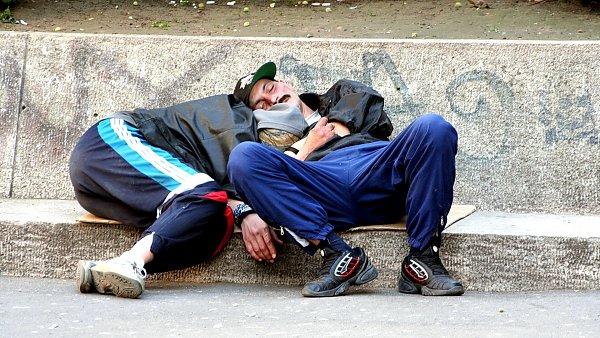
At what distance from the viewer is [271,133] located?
5156mm

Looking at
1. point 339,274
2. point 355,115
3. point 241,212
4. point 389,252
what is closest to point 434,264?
point 389,252

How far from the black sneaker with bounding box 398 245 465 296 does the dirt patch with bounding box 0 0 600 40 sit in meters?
3.25

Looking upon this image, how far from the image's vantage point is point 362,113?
204 inches

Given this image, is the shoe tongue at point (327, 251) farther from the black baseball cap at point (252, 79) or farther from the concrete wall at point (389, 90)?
the concrete wall at point (389, 90)

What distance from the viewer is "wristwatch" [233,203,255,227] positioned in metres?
4.69

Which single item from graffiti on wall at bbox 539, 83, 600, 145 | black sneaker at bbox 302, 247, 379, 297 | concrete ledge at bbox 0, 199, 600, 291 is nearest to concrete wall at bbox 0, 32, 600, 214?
graffiti on wall at bbox 539, 83, 600, 145

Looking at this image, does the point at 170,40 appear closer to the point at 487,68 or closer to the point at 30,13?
the point at 487,68

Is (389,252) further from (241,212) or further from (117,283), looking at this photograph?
(117,283)

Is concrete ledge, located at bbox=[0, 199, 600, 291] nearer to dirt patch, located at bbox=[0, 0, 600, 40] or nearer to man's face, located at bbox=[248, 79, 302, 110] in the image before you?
man's face, located at bbox=[248, 79, 302, 110]

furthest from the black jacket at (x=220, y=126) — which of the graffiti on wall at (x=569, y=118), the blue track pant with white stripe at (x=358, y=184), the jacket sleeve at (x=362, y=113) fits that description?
the graffiti on wall at (x=569, y=118)

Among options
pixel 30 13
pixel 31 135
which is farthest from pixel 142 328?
pixel 30 13

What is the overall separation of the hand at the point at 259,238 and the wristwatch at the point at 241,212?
0.06 ft

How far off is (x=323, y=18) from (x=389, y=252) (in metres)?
3.76

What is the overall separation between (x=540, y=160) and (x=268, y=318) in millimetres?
2130
